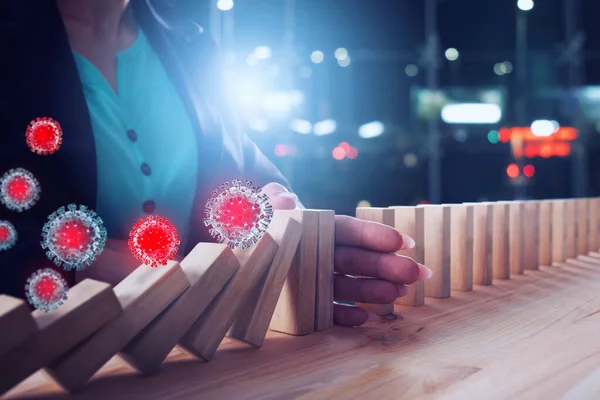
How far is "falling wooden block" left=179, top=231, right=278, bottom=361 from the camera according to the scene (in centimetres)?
58

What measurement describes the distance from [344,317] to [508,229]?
0.58 meters

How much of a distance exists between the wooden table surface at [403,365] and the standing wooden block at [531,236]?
452 mm

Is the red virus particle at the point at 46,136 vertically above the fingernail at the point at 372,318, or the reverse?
the red virus particle at the point at 46,136

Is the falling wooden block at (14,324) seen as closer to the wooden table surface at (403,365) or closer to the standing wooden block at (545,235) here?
the wooden table surface at (403,365)

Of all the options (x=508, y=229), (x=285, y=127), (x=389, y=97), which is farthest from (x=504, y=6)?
(x=508, y=229)

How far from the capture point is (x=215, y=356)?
1.99ft

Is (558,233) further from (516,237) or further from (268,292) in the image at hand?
(268,292)

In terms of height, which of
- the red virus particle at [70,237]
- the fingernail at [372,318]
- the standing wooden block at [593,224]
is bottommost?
the fingernail at [372,318]

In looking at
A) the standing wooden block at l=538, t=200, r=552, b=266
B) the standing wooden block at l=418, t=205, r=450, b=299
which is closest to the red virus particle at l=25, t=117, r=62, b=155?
the standing wooden block at l=418, t=205, r=450, b=299

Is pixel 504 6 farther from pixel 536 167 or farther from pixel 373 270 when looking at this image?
pixel 373 270

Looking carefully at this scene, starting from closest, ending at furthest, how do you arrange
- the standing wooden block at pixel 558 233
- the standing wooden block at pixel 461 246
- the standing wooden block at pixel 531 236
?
the standing wooden block at pixel 461 246
the standing wooden block at pixel 531 236
the standing wooden block at pixel 558 233

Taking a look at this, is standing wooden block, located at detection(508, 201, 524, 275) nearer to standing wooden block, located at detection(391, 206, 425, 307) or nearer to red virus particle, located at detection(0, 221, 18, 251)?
standing wooden block, located at detection(391, 206, 425, 307)

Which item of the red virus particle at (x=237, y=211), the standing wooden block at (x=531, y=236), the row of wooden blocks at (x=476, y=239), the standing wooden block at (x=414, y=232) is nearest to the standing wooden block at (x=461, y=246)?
the row of wooden blocks at (x=476, y=239)

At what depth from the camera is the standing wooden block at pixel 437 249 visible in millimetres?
966
